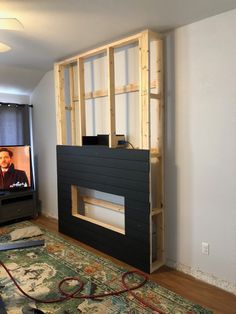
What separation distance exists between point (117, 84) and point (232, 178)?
1.71 m

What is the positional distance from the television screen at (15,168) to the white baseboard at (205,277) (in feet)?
9.03

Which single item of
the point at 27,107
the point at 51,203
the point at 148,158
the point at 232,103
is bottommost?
the point at 51,203

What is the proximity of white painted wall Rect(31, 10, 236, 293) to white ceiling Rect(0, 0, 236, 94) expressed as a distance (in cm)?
24

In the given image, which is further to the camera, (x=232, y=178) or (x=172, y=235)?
(x=172, y=235)

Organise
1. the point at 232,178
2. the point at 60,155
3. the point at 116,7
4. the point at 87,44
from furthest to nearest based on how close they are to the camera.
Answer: the point at 60,155
the point at 87,44
the point at 232,178
the point at 116,7

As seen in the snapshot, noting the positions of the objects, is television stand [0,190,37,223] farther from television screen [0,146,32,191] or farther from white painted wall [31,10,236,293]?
white painted wall [31,10,236,293]

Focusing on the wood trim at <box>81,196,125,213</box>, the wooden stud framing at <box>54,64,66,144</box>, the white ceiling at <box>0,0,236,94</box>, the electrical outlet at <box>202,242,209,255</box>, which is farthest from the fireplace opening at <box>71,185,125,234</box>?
the white ceiling at <box>0,0,236,94</box>

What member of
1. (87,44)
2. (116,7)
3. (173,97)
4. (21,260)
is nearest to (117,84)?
(87,44)

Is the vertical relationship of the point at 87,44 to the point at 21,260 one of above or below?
above

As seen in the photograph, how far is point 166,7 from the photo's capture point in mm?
2188

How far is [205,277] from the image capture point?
8.46ft

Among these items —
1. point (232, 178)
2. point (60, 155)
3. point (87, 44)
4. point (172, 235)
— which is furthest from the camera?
point (60, 155)

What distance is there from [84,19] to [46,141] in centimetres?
259

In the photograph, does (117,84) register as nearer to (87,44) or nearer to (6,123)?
(87,44)
